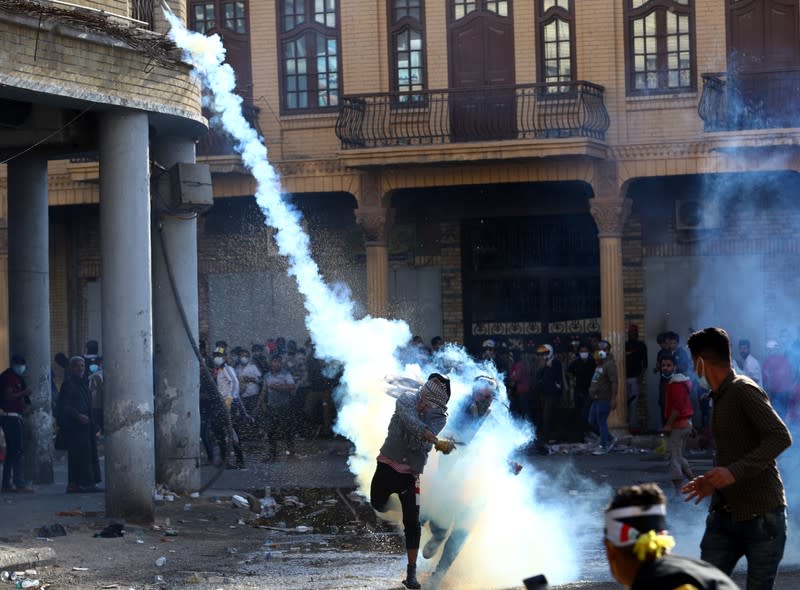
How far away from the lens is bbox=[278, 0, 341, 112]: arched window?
26.8 m

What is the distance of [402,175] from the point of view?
25812mm

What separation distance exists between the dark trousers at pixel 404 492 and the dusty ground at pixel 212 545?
1152mm

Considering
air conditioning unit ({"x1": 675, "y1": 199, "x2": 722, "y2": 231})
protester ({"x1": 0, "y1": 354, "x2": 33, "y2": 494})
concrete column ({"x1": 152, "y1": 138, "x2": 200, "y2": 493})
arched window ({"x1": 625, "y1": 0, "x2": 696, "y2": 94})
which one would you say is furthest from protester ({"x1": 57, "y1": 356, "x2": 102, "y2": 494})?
air conditioning unit ({"x1": 675, "y1": 199, "x2": 722, "y2": 231})

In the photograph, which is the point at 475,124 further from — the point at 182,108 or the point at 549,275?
the point at 182,108

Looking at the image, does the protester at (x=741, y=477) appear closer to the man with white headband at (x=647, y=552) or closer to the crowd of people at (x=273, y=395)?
the man with white headband at (x=647, y=552)

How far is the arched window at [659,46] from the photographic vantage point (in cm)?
2547

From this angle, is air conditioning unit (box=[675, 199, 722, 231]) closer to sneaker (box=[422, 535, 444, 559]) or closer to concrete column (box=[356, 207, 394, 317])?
concrete column (box=[356, 207, 394, 317])

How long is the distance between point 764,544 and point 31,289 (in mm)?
13106

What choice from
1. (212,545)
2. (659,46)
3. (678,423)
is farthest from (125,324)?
(659,46)

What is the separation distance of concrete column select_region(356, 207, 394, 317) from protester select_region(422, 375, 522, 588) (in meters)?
13.9

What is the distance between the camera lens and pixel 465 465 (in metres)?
11.9

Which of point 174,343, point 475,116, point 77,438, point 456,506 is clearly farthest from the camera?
point 475,116

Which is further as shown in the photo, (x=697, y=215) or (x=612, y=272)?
(x=697, y=215)

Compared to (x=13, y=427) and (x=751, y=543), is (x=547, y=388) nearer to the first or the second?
(x=13, y=427)
